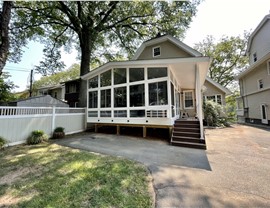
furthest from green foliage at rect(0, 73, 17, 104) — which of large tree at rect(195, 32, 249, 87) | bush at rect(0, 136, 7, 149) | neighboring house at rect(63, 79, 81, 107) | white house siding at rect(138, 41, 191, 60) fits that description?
large tree at rect(195, 32, 249, 87)

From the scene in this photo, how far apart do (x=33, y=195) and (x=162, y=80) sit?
665 cm

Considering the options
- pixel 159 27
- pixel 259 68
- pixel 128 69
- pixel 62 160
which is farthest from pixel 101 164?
pixel 259 68

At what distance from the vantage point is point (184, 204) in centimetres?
258

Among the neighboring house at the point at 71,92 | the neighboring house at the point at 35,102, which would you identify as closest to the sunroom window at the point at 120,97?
the neighboring house at the point at 35,102

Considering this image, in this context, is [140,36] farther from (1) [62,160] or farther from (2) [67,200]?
(2) [67,200]

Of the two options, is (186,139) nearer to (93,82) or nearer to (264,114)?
(93,82)

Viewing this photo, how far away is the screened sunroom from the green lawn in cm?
388

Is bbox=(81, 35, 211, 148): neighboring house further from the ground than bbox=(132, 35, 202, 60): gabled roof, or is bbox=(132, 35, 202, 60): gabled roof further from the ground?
bbox=(132, 35, 202, 60): gabled roof

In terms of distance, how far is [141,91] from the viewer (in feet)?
27.2

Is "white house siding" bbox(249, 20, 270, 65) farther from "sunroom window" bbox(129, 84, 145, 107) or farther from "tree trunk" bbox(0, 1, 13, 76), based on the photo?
"tree trunk" bbox(0, 1, 13, 76)

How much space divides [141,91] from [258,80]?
545 inches

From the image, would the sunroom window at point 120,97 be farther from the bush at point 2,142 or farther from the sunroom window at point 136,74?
the bush at point 2,142

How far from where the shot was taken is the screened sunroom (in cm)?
751

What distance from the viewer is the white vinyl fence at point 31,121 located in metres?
6.04
